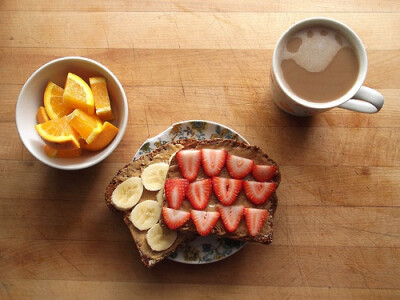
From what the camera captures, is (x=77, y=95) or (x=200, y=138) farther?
(x=200, y=138)

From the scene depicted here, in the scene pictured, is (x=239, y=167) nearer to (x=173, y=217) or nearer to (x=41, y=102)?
(x=173, y=217)

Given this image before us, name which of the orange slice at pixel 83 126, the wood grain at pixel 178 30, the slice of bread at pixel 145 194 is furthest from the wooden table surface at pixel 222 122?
the orange slice at pixel 83 126

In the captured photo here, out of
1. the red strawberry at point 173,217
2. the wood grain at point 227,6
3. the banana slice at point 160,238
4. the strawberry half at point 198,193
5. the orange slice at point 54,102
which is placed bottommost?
the banana slice at point 160,238

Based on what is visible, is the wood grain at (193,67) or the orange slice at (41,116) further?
the wood grain at (193,67)

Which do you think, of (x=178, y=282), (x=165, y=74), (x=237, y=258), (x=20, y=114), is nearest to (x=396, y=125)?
(x=237, y=258)

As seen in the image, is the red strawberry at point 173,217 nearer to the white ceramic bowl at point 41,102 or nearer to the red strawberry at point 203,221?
the red strawberry at point 203,221

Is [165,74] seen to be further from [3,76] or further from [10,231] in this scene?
[10,231]

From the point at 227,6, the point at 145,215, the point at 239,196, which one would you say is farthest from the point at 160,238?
the point at 227,6
